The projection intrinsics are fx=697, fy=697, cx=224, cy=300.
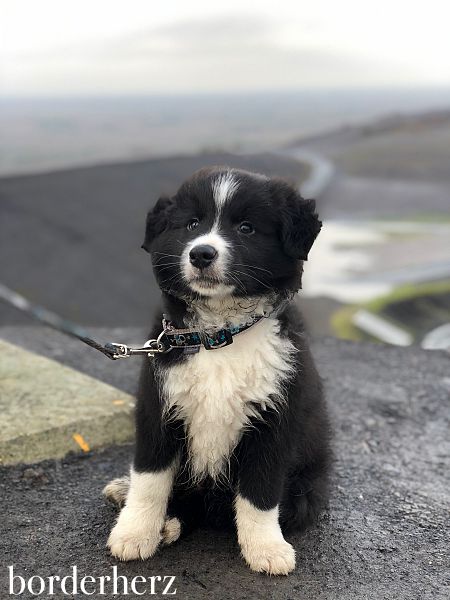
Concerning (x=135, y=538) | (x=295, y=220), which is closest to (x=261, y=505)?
(x=135, y=538)

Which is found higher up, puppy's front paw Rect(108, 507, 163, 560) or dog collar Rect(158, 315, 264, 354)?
dog collar Rect(158, 315, 264, 354)

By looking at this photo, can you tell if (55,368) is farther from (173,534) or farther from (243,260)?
(243,260)

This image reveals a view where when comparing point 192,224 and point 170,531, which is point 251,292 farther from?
point 170,531

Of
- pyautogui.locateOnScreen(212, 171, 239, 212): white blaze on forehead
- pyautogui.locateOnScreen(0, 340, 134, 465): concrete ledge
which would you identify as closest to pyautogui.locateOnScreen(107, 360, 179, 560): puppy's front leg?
pyautogui.locateOnScreen(212, 171, 239, 212): white blaze on forehead

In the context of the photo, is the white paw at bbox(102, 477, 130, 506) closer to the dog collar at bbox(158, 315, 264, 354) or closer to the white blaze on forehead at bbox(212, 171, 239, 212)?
the dog collar at bbox(158, 315, 264, 354)

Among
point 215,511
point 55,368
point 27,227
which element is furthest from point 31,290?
point 215,511

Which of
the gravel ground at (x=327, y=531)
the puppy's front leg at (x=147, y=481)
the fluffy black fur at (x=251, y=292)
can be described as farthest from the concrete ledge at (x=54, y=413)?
the fluffy black fur at (x=251, y=292)
